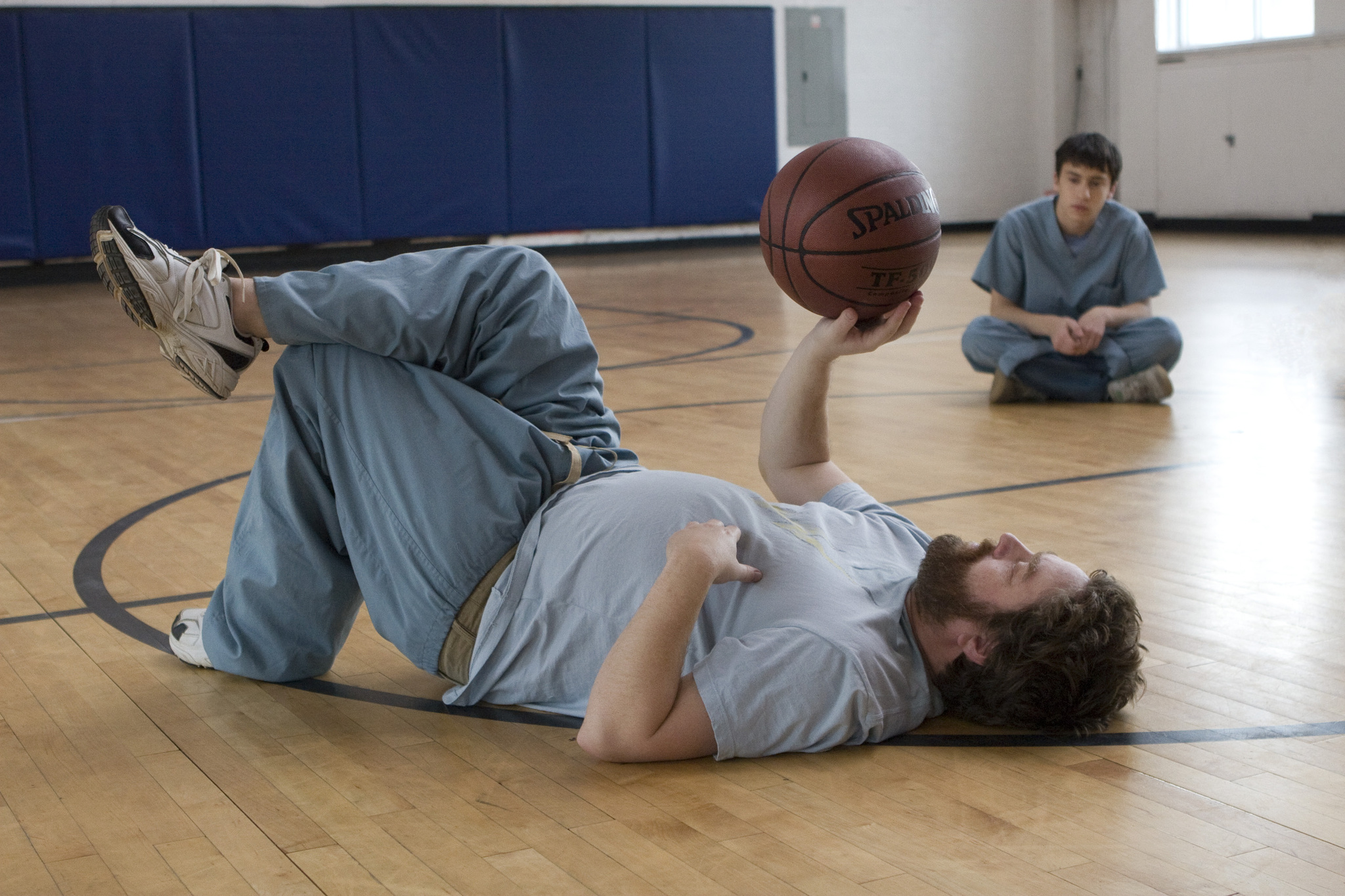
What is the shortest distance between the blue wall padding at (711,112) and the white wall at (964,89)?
1.37ft

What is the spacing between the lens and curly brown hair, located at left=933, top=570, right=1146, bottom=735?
1.67 meters

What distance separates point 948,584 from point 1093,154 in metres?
2.91

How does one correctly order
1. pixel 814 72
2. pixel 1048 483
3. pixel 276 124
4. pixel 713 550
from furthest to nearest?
1. pixel 814 72
2. pixel 276 124
3. pixel 1048 483
4. pixel 713 550

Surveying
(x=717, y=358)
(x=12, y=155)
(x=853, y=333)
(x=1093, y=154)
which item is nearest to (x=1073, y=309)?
(x=1093, y=154)

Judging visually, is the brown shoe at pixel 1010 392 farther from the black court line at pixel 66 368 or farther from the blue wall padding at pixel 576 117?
the blue wall padding at pixel 576 117

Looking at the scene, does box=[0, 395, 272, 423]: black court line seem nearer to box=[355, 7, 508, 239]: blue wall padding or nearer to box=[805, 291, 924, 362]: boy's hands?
box=[805, 291, 924, 362]: boy's hands

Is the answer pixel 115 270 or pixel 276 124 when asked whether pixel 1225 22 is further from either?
pixel 115 270

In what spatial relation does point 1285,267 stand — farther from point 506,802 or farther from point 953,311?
point 506,802

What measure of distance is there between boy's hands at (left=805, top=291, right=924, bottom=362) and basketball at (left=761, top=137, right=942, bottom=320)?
0.12 meters

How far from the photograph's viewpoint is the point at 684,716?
170 cm

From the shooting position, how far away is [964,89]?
13.5m

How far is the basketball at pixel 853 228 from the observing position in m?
2.24

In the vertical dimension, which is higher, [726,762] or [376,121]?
[376,121]

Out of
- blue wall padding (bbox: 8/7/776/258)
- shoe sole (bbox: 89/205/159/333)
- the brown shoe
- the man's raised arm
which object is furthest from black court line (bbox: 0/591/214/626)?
blue wall padding (bbox: 8/7/776/258)
